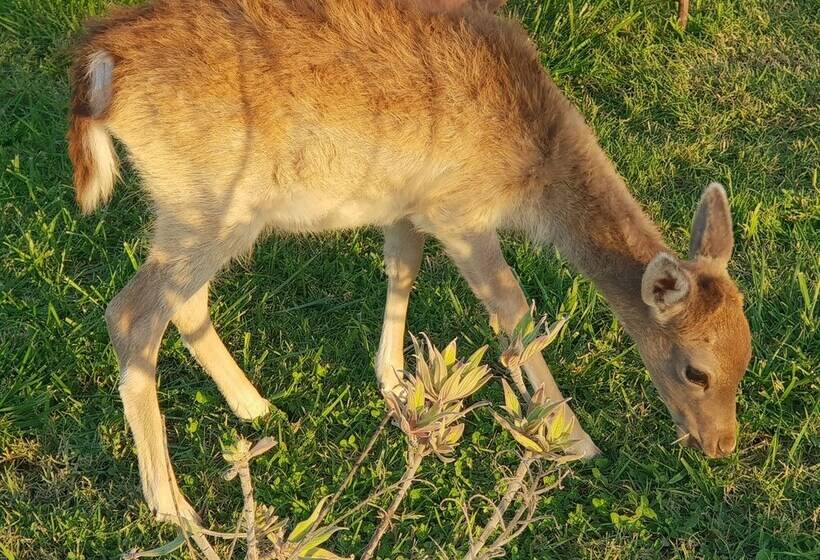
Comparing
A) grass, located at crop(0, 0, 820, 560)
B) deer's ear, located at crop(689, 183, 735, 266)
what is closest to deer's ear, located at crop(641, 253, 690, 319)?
deer's ear, located at crop(689, 183, 735, 266)

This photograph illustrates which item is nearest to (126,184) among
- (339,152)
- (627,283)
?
(339,152)

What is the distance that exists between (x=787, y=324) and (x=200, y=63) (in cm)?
278

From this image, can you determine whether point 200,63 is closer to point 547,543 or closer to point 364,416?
point 364,416

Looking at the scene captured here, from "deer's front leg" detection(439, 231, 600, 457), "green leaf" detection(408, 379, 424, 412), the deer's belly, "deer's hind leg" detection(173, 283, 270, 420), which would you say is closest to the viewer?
"green leaf" detection(408, 379, 424, 412)

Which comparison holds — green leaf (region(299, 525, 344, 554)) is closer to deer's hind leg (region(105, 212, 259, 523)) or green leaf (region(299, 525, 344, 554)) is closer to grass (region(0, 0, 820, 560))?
grass (region(0, 0, 820, 560))

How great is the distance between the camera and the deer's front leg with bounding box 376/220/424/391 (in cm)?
415

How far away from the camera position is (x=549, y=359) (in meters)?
4.29

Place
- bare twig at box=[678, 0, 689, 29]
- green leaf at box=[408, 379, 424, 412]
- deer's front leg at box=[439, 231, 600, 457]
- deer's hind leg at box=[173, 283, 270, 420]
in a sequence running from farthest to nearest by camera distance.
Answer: bare twig at box=[678, 0, 689, 29]
deer's hind leg at box=[173, 283, 270, 420]
deer's front leg at box=[439, 231, 600, 457]
green leaf at box=[408, 379, 424, 412]

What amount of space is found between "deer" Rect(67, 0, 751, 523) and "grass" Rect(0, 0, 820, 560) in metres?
0.27

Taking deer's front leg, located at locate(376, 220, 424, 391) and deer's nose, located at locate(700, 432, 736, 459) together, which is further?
deer's front leg, located at locate(376, 220, 424, 391)

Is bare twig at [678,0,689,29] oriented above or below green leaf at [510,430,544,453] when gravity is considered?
below

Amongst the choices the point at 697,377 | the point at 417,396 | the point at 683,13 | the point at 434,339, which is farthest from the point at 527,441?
the point at 683,13

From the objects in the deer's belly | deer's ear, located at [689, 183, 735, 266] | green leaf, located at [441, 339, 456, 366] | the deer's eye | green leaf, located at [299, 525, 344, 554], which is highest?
green leaf, located at [441, 339, 456, 366]

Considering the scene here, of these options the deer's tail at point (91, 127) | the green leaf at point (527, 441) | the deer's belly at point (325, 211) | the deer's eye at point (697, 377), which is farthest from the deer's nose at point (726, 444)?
the deer's tail at point (91, 127)
